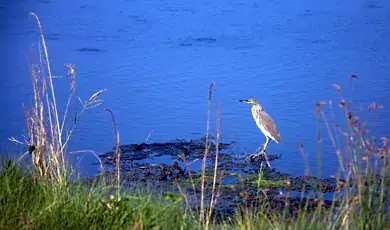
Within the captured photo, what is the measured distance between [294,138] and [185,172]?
1168 mm

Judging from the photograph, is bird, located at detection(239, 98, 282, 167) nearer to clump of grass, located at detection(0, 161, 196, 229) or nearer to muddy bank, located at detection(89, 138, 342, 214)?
muddy bank, located at detection(89, 138, 342, 214)

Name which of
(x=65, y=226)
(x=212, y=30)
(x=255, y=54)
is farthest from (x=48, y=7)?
(x=65, y=226)

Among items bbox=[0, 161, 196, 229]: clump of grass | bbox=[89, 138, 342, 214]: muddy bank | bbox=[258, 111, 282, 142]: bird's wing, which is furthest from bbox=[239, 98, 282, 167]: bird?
bbox=[0, 161, 196, 229]: clump of grass

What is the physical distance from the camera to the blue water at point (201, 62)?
241 inches

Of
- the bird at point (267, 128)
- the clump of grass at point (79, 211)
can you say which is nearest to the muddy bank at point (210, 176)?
the bird at point (267, 128)

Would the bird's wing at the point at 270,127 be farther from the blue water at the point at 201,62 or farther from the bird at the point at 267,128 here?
the blue water at the point at 201,62

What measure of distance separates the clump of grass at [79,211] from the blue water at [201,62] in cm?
142

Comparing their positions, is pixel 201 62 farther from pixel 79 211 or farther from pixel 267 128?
pixel 79 211

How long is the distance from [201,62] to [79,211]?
5045 millimetres

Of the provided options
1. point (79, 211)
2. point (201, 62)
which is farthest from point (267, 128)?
point (201, 62)

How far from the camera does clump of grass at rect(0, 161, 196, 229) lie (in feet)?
10.4

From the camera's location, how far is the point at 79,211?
10.7ft

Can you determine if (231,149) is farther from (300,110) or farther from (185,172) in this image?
(300,110)

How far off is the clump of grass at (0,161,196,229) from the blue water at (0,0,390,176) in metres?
1.42
